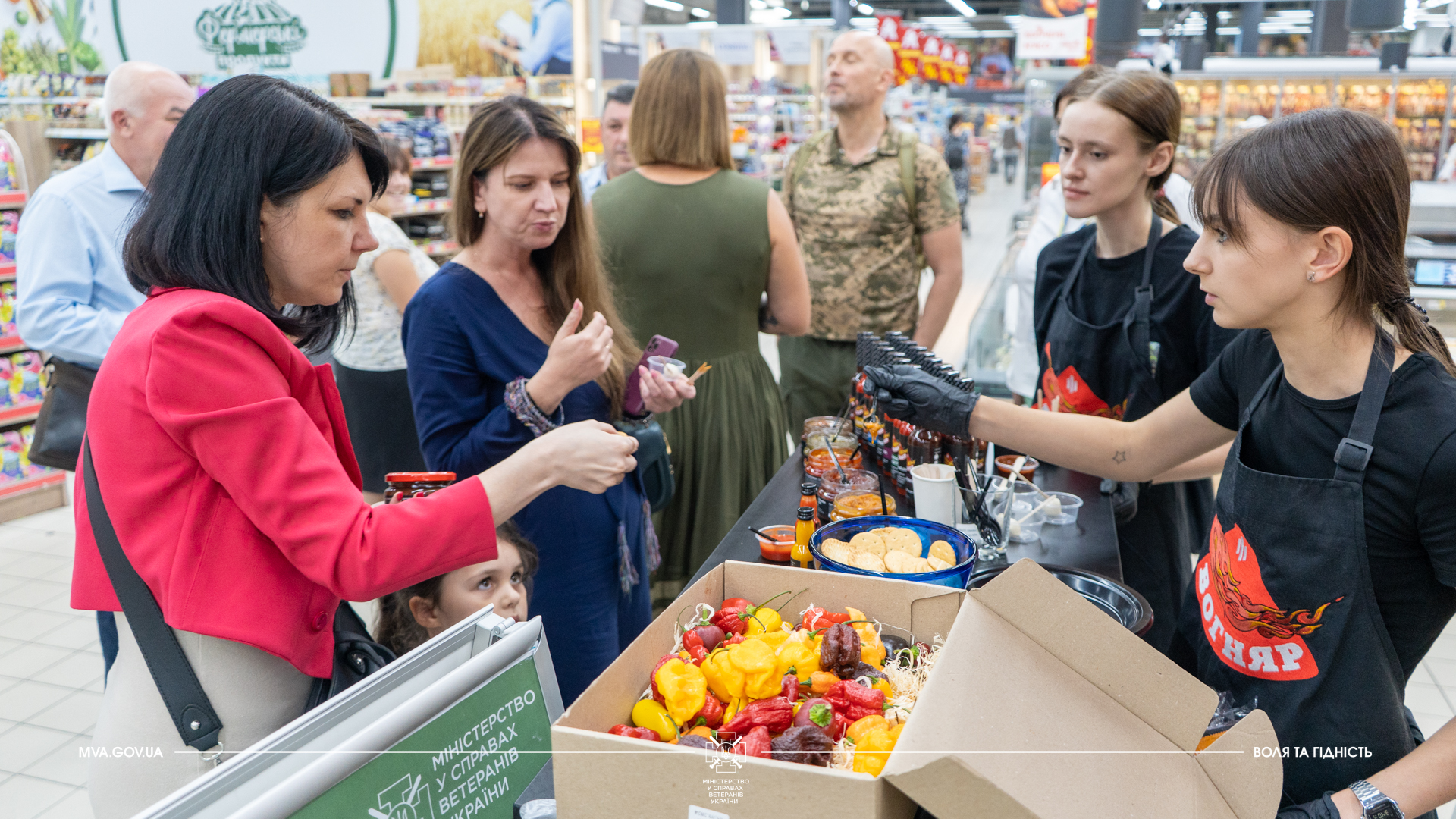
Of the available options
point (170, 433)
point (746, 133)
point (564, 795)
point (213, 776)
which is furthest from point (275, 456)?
point (746, 133)

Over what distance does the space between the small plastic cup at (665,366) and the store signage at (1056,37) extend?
859 cm

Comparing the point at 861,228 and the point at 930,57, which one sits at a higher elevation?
the point at 930,57

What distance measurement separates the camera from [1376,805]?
1.17 metres

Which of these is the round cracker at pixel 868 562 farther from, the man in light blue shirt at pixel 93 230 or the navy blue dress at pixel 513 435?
the man in light blue shirt at pixel 93 230

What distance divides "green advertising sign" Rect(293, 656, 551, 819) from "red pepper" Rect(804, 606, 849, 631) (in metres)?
0.39

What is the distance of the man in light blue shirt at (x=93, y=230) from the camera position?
10.4 ft

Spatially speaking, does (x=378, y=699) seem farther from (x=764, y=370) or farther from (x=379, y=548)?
(x=764, y=370)

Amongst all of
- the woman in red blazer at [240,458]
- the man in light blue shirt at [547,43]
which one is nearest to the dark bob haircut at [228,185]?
the woman in red blazer at [240,458]

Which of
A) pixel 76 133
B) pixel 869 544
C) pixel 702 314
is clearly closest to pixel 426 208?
pixel 76 133

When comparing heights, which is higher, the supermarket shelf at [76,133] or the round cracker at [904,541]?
the supermarket shelf at [76,133]

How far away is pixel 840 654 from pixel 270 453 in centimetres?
77

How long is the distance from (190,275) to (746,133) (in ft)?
43.8

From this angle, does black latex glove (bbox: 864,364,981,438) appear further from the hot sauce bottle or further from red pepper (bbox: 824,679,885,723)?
red pepper (bbox: 824,679,885,723)

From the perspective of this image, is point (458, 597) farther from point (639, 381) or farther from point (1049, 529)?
point (1049, 529)
